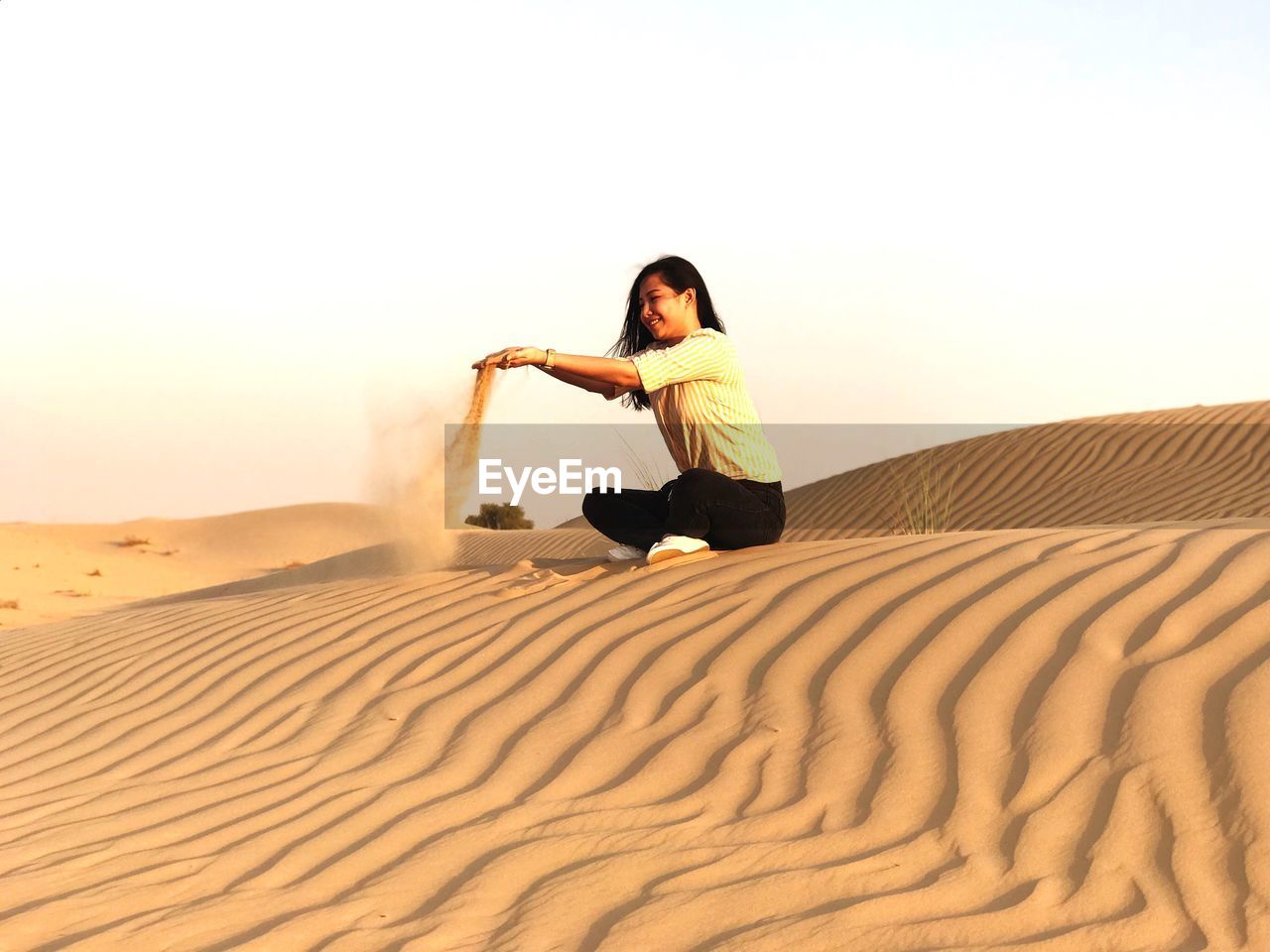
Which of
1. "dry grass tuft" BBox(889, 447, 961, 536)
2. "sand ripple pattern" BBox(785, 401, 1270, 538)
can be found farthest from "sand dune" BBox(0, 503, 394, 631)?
"dry grass tuft" BBox(889, 447, 961, 536)

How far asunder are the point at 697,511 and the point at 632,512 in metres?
0.54

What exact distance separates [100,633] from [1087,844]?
218 inches

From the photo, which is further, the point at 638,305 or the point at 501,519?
the point at 501,519

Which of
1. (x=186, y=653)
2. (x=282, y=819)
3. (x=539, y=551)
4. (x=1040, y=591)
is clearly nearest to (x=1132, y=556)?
(x=1040, y=591)

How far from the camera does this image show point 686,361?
194 inches

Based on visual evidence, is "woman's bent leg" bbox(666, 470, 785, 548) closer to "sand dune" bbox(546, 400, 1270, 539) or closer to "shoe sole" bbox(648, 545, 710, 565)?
"shoe sole" bbox(648, 545, 710, 565)

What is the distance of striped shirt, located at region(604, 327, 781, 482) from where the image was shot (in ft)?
16.1

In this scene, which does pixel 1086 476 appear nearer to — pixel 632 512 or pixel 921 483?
pixel 921 483

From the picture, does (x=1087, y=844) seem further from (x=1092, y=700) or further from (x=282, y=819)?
(x=282, y=819)

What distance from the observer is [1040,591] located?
408 centimetres

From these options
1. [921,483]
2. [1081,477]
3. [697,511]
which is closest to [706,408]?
[697,511]

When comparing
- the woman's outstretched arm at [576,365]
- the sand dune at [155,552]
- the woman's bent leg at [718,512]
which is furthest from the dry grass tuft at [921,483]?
the woman's outstretched arm at [576,365]

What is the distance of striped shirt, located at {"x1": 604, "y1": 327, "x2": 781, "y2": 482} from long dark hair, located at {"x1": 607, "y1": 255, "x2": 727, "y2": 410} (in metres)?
0.09

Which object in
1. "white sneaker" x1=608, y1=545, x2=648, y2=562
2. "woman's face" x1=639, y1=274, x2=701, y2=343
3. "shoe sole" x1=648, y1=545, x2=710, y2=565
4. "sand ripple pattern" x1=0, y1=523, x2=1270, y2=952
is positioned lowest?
"sand ripple pattern" x1=0, y1=523, x2=1270, y2=952
